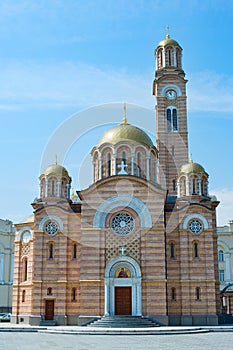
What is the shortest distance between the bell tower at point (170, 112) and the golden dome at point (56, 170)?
8456 millimetres

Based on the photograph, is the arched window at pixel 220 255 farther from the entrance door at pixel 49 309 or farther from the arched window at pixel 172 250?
the entrance door at pixel 49 309

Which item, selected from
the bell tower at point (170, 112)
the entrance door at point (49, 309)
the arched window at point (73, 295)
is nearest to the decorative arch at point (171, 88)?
the bell tower at point (170, 112)

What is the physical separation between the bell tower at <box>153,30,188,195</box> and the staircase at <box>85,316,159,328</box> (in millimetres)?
12006

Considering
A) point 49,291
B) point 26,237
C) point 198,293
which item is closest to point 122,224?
point 49,291

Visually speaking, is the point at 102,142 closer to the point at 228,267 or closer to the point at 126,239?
the point at 126,239

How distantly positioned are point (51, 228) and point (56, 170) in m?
4.50

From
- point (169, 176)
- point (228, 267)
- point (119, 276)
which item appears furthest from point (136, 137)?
point (228, 267)

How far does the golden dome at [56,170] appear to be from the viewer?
33.6 m

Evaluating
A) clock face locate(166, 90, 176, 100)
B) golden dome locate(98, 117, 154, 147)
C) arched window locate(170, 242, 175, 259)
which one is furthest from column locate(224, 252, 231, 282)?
golden dome locate(98, 117, 154, 147)

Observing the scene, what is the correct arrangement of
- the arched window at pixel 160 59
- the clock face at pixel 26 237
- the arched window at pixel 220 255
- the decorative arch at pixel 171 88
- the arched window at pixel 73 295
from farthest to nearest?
the arched window at pixel 220 255
the arched window at pixel 160 59
the decorative arch at pixel 171 88
the clock face at pixel 26 237
the arched window at pixel 73 295

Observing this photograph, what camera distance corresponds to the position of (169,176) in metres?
37.9

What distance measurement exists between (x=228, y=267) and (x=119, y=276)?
67.9ft

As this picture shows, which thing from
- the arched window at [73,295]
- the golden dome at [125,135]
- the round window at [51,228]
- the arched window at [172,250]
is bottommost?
the arched window at [73,295]

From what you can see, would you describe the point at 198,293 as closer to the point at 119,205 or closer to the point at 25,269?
the point at 119,205
